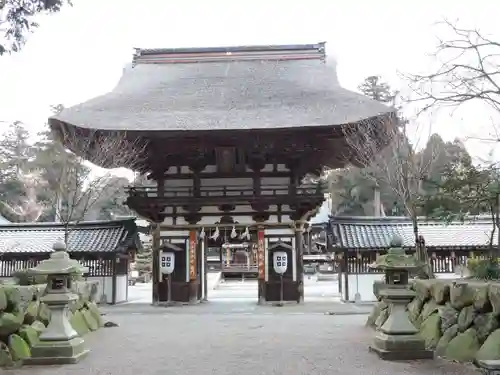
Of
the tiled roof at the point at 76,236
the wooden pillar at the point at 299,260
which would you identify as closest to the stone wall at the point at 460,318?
the wooden pillar at the point at 299,260

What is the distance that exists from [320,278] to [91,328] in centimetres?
2701

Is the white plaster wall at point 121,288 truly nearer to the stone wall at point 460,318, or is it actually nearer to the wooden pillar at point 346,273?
the wooden pillar at point 346,273

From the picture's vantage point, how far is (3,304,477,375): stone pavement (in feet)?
22.7

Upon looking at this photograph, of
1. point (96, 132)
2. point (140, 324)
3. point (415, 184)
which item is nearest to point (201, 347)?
point (140, 324)

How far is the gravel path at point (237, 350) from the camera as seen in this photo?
692 cm

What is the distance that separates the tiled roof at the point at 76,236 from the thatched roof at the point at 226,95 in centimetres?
492

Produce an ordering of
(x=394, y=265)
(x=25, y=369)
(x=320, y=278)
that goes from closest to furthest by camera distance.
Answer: (x=25, y=369)
(x=394, y=265)
(x=320, y=278)

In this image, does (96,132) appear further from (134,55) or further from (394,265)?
(394,265)

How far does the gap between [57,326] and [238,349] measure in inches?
110

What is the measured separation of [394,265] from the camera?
818 cm

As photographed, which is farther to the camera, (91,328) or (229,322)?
(229,322)

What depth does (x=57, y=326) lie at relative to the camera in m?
7.73

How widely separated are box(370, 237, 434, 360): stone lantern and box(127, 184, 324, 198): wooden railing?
9.89 m

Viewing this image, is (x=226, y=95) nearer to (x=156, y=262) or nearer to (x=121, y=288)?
(x=156, y=262)
